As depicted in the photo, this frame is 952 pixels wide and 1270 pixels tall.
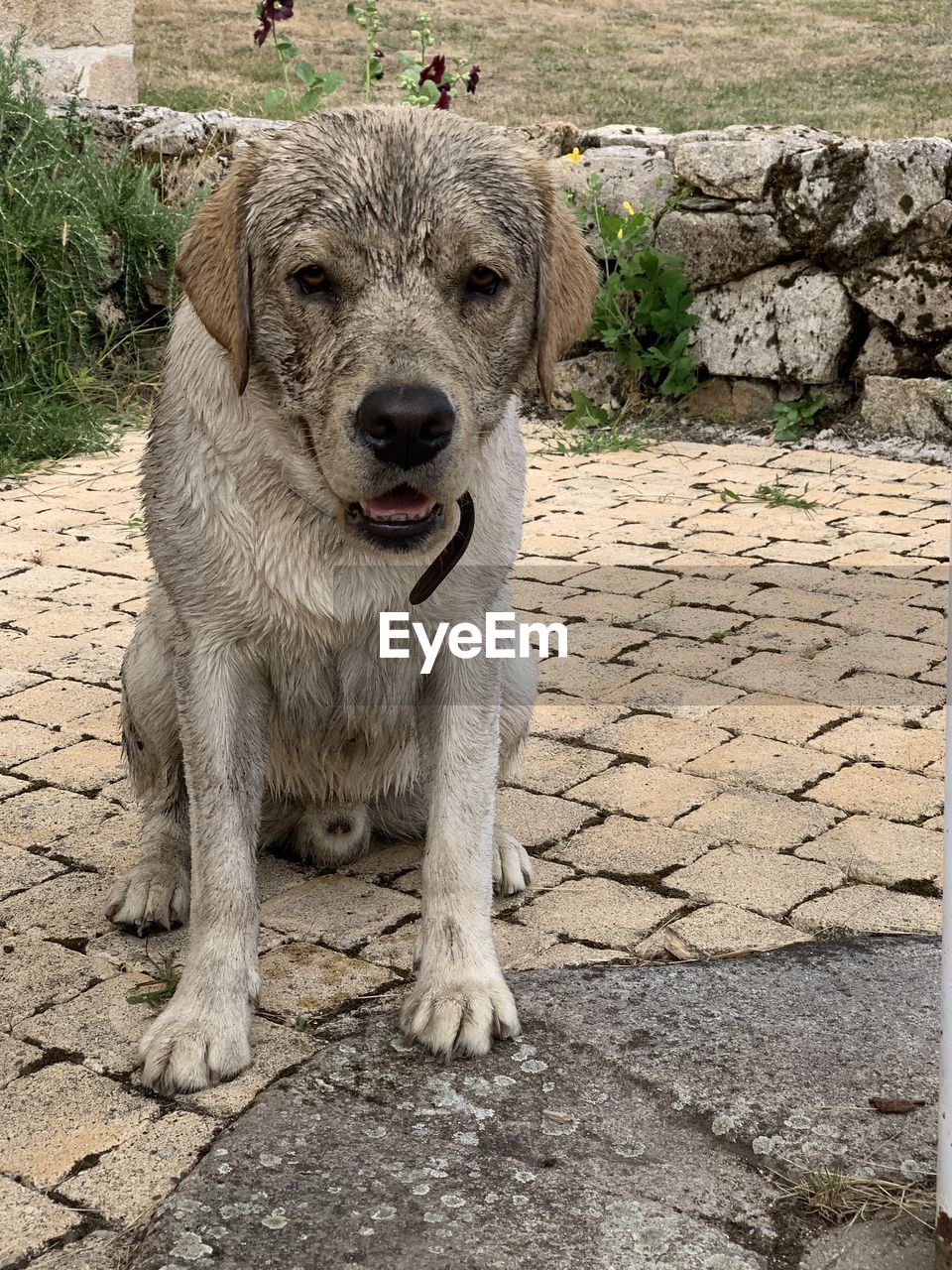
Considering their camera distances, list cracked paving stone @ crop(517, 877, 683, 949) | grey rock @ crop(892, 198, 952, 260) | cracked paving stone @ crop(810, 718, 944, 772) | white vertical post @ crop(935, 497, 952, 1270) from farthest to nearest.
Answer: grey rock @ crop(892, 198, 952, 260)
cracked paving stone @ crop(810, 718, 944, 772)
cracked paving stone @ crop(517, 877, 683, 949)
white vertical post @ crop(935, 497, 952, 1270)

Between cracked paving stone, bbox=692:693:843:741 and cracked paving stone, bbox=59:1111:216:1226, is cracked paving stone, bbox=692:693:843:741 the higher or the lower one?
the higher one

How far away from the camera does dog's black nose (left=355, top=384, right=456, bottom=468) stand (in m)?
2.64

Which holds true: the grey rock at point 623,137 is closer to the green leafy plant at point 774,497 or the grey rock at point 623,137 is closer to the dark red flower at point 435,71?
the dark red flower at point 435,71

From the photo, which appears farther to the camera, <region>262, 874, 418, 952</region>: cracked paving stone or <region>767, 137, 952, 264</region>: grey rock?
<region>767, 137, 952, 264</region>: grey rock

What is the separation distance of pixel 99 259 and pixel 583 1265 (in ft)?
23.2

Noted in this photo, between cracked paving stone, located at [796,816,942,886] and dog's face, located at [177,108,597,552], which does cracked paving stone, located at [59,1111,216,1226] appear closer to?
dog's face, located at [177,108,597,552]

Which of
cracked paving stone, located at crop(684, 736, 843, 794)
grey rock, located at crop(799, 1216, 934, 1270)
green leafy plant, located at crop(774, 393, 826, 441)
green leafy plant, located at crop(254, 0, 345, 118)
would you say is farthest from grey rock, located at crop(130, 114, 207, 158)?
grey rock, located at crop(799, 1216, 934, 1270)

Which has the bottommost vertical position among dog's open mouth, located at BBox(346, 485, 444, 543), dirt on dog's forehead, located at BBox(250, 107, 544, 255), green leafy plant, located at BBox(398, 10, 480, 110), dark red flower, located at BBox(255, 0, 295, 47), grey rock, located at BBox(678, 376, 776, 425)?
grey rock, located at BBox(678, 376, 776, 425)

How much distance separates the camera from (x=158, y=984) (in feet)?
10.5

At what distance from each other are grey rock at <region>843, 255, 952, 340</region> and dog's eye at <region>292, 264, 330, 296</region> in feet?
18.7

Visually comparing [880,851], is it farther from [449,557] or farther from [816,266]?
[816,266]

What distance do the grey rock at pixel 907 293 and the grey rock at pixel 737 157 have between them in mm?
749

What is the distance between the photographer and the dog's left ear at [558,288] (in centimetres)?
306

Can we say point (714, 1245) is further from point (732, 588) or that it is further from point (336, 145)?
point (732, 588)
